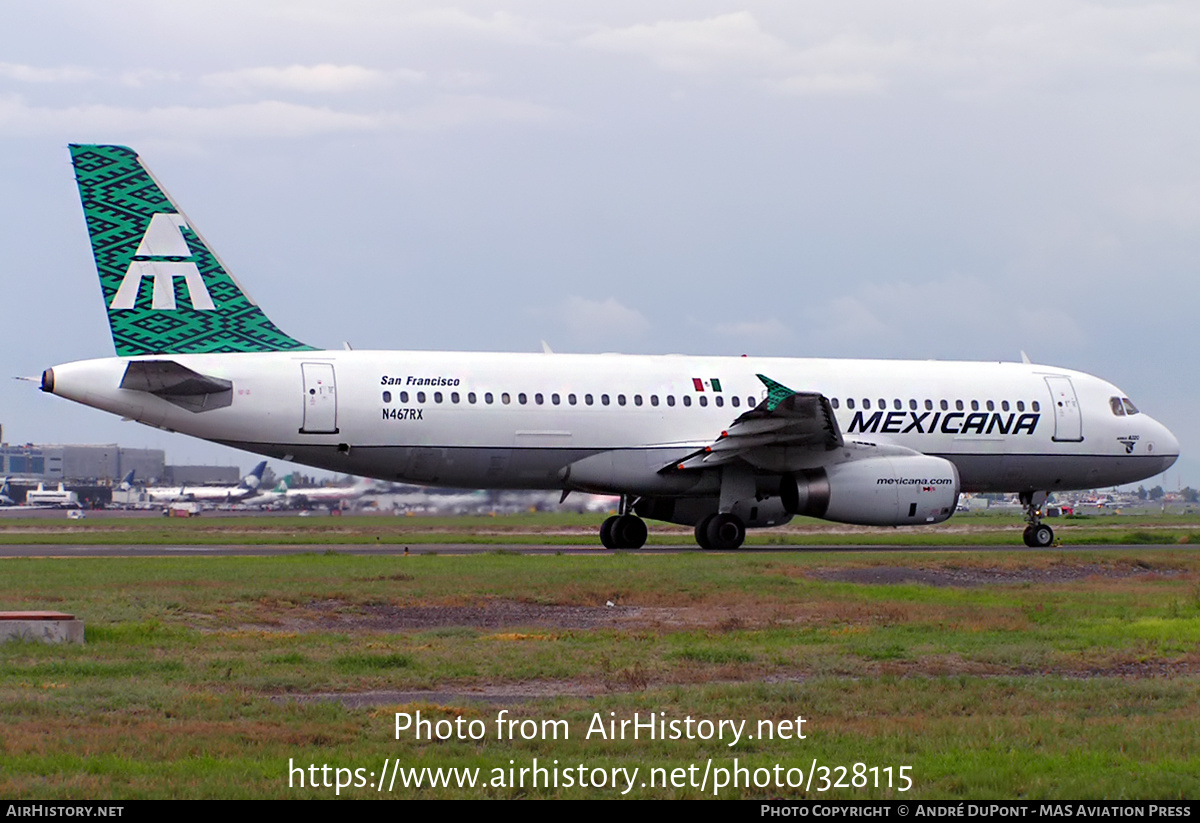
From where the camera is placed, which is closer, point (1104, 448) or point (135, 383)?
point (135, 383)

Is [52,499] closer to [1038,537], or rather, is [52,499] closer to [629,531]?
[629,531]

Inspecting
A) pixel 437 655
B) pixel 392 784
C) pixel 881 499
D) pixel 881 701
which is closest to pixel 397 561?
pixel 881 499

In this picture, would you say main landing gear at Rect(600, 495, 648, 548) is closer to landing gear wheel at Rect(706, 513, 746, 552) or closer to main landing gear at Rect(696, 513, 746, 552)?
main landing gear at Rect(696, 513, 746, 552)

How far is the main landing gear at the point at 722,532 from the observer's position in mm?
30516

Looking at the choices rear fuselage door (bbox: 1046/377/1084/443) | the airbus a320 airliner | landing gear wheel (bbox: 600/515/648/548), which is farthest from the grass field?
rear fuselage door (bbox: 1046/377/1084/443)

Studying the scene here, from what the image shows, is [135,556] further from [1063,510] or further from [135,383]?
[1063,510]

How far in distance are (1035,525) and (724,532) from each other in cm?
847

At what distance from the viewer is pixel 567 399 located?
1188 inches

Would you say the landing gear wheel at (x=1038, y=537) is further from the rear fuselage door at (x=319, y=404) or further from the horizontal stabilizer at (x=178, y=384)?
the horizontal stabilizer at (x=178, y=384)

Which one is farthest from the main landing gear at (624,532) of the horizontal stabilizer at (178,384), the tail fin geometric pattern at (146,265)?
the horizontal stabilizer at (178,384)

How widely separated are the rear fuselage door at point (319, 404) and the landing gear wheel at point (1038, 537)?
1632 cm

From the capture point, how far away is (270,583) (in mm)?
20438

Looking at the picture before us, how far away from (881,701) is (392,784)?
432cm

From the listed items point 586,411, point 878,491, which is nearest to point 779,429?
point 878,491
